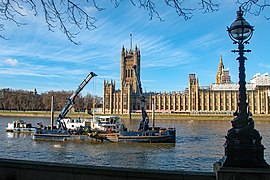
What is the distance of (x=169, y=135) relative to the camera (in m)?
33.7

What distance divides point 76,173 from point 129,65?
148 meters

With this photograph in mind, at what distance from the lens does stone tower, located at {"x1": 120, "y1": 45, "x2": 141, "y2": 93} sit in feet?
488

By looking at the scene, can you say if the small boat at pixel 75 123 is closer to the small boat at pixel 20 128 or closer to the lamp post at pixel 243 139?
the small boat at pixel 20 128

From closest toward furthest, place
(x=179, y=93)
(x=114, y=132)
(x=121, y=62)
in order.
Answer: (x=114, y=132) < (x=179, y=93) < (x=121, y=62)

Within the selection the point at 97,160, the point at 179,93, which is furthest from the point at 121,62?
the point at 97,160

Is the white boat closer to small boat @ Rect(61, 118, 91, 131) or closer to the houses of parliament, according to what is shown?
small boat @ Rect(61, 118, 91, 131)

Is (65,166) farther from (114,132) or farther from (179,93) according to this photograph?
(179,93)

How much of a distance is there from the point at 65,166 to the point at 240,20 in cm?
518

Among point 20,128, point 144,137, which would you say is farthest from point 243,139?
point 20,128

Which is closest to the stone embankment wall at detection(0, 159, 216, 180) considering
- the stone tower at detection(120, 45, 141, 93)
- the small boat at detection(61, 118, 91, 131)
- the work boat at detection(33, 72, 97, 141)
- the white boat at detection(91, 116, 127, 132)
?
the work boat at detection(33, 72, 97, 141)

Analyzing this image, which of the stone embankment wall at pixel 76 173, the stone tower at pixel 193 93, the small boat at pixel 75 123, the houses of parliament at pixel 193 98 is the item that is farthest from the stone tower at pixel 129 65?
the stone embankment wall at pixel 76 173

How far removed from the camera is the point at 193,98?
13638 centimetres

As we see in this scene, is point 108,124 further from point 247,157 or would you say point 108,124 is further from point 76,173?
point 247,157

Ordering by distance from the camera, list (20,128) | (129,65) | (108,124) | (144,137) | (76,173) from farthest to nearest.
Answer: (129,65)
(20,128)
(108,124)
(144,137)
(76,173)
